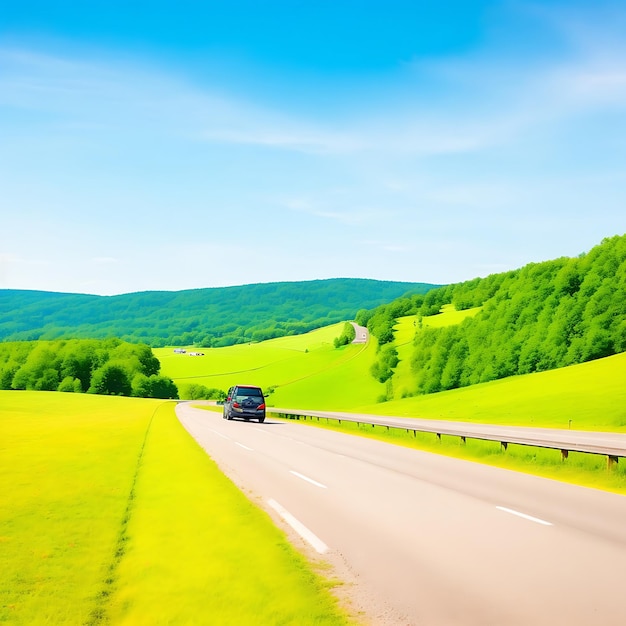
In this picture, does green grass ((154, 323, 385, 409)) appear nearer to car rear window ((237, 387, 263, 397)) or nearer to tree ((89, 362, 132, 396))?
tree ((89, 362, 132, 396))

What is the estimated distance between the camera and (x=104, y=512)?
10.4 meters

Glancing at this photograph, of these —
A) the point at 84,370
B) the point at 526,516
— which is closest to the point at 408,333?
the point at 84,370

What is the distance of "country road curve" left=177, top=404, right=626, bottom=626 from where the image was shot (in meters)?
5.91

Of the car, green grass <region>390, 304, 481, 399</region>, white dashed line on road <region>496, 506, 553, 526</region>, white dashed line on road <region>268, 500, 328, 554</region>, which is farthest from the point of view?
green grass <region>390, 304, 481, 399</region>

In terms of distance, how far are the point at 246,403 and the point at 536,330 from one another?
59378 mm

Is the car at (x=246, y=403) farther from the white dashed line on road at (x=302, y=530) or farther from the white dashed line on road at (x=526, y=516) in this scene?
the white dashed line on road at (x=526, y=516)

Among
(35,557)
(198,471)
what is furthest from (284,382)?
(35,557)

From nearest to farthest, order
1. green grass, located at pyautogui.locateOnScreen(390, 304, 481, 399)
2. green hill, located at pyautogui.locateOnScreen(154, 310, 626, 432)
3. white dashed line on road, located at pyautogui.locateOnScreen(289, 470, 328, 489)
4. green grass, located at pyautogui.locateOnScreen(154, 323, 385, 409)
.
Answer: white dashed line on road, located at pyautogui.locateOnScreen(289, 470, 328, 489)
green hill, located at pyautogui.locateOnScreen(154, 310, 626, 432)
green grass, located at pyautogui.locateOnScreen(390, 304, 481, 399)
green grass, located at pyautogui.locateOnScreen(154, 323, 385, 409)

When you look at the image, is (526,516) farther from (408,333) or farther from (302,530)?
(408,333)

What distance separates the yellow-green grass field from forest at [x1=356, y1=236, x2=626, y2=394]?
76827mm

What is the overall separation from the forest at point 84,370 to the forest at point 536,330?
4721cm

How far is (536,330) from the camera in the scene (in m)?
89.8

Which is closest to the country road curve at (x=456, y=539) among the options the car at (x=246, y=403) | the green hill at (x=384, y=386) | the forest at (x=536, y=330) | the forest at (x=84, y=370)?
the car at (x=246, y=403)

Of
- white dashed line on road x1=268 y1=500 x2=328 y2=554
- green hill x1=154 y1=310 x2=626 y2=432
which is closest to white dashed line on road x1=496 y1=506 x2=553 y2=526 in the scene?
white dashed line on road x1=268 y1=500 x2=328 y2=554
